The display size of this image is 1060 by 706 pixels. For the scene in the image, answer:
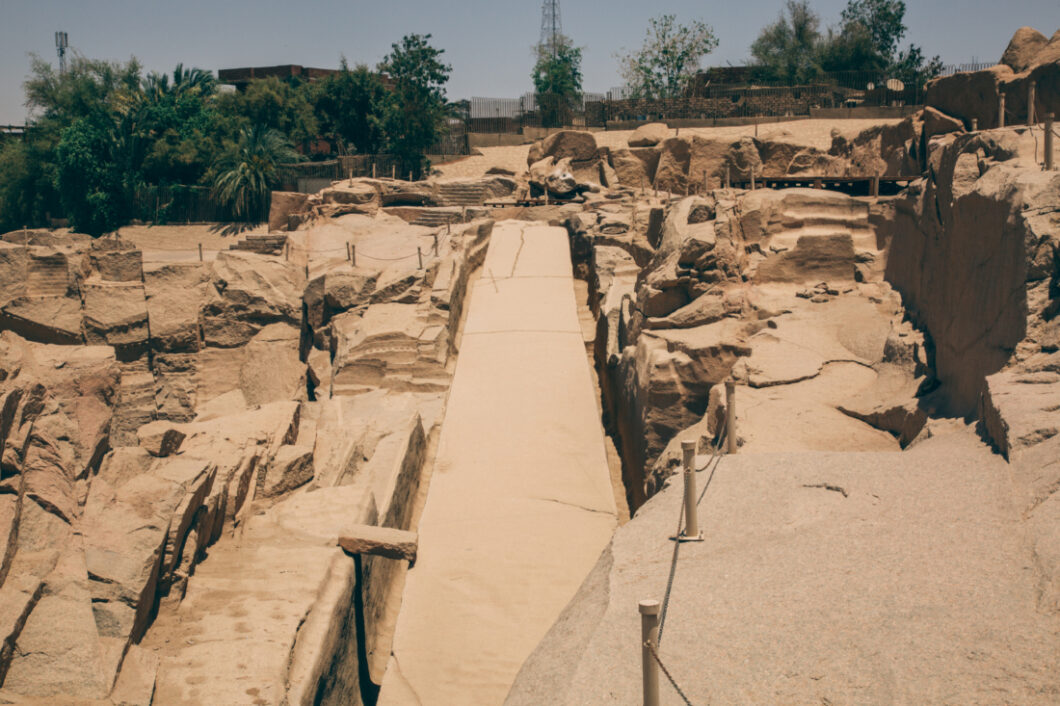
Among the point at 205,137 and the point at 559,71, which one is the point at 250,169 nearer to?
the point at 205,137

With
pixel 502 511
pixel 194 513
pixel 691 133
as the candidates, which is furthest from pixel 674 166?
pixel 194 513

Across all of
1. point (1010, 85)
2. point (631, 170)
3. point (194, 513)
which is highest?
point (1010, 85)

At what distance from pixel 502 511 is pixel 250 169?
62.1 ft

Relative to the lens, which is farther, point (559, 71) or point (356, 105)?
point (559, 71)

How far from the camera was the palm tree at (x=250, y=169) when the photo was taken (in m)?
24.9

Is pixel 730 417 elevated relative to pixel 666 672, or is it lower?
elevated

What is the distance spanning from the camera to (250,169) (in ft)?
81.9

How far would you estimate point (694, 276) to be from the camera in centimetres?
1015

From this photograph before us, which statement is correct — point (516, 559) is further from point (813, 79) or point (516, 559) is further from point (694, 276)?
point (813, 79)

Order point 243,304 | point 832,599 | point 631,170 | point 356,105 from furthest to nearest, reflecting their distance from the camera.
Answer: point 356,105 < point 631,170 < point 243,304 < point 832,599

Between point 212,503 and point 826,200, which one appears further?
point 826,200

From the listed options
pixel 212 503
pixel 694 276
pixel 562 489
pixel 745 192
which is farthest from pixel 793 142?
pixel 212 503

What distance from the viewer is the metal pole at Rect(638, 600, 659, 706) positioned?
10.3ft

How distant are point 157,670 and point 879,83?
36373mm
